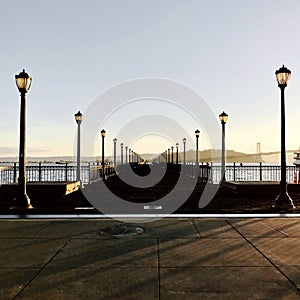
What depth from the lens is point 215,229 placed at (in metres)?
8.57

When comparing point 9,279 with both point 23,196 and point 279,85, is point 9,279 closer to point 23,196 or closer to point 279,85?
point 23,196

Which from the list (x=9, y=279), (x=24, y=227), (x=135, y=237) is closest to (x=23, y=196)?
(x=24, y=227)

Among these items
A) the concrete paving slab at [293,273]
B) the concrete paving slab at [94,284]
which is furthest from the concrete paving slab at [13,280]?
the concrete paving slab at [293,273]

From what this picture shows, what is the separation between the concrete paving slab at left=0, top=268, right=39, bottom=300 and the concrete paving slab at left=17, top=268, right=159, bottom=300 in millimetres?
117

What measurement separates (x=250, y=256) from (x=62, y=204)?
899 cm

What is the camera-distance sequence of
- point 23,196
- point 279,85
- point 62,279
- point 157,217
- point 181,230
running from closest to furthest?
point 62,279 → point 181,230 → point 157,217 → point 23,196 → point 279,85

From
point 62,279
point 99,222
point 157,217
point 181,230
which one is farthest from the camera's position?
point 157,217

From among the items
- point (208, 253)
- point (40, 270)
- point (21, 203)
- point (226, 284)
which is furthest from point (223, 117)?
point (40, 270)

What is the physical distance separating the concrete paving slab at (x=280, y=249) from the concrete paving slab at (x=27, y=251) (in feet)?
12.2

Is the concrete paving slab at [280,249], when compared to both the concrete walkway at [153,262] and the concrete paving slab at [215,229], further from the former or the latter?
the concrete paving slab at [215,229]

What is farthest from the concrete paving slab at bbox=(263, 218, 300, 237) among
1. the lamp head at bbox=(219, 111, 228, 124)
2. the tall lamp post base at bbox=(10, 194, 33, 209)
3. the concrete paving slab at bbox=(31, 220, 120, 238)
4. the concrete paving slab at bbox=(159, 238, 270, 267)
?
the lamp head at bbox=(219, 111, 228, 124)

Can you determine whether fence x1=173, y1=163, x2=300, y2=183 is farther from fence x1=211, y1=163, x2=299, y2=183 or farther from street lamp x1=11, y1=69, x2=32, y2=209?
street lamp x1=11, y1=69, x2=32, y2=209

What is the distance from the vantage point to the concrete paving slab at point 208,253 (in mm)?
5902

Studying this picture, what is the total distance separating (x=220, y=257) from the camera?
6.22 m
